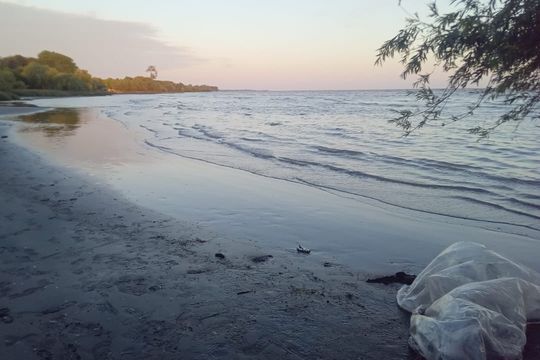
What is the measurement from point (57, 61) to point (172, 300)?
133304 millimetres

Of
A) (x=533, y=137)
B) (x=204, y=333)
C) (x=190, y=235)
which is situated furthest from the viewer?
(x=533, y=137)

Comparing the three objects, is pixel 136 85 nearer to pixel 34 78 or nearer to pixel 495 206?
pixel 34 78

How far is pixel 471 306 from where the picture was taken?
10.5 feet

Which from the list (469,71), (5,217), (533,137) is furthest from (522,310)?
(533,137)

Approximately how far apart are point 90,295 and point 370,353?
113 inches

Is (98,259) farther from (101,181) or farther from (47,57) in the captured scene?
(47,57)

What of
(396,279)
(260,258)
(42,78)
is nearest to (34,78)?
(42,78)

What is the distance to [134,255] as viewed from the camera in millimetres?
5258

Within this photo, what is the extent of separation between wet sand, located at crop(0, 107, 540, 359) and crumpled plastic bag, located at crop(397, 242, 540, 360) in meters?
0.24

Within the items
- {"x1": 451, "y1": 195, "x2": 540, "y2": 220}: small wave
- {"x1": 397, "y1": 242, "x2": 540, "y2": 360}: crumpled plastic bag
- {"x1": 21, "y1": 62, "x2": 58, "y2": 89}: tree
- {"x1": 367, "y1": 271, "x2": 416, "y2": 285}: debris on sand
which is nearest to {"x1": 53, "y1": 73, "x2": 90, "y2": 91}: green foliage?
{"x1": 21, "y1": 62, "x2": 58, "y2": 89}: tree

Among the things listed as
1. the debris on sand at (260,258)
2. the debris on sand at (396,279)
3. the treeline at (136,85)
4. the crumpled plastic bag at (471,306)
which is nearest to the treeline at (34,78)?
the treeline at (136,85)

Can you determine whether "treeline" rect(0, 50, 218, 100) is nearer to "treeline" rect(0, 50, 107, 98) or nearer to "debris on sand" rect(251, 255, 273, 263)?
"treeline" rect(0, 50, 107, 98)

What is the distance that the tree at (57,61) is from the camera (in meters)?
115

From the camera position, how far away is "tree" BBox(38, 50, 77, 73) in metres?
115
